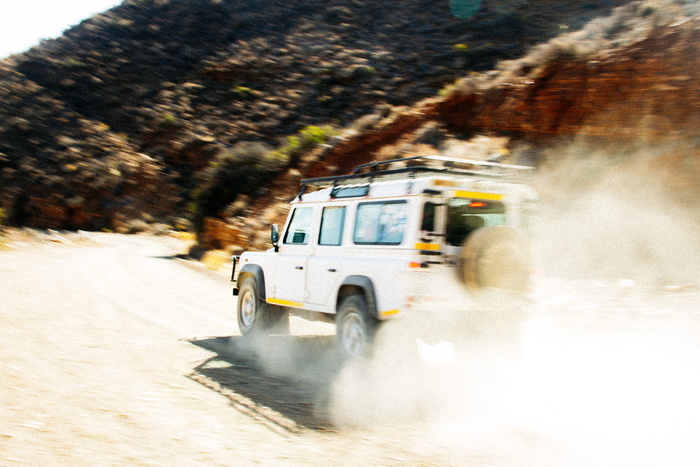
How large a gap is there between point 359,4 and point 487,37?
14652 millimetres

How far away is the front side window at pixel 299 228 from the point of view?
8648 millimetres

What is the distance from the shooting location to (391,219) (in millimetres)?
6996

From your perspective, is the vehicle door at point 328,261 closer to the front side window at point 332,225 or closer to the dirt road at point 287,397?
the front side window at point 332,225

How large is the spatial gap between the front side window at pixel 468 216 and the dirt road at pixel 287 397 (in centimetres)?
148

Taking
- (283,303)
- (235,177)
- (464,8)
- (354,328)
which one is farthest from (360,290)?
(464,8)

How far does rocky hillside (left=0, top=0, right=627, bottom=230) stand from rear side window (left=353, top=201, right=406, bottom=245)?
23038 mm

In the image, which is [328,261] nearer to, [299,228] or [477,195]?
[299,228]

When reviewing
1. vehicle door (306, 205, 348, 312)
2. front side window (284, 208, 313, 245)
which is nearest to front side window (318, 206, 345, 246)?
vehicle door (306, 205, 348, 312)

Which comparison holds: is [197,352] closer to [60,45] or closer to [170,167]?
[170,167]

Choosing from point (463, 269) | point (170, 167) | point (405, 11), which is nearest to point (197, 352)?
point (463, 269)

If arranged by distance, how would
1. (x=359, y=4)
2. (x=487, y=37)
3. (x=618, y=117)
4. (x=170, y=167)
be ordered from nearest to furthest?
1. (x=618, y=117)
2. (x=487, y=37)
3. (x=170, y=167)
4. (x=359, y=4)

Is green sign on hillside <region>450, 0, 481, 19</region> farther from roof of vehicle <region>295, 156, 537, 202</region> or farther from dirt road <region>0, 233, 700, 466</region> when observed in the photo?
roof of vehicle <region>295, 156, 537, 202</region>

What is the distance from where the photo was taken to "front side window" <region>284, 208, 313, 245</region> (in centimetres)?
865

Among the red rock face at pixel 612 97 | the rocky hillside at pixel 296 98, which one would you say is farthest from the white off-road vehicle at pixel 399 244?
the red rock face at pixel 612 97
